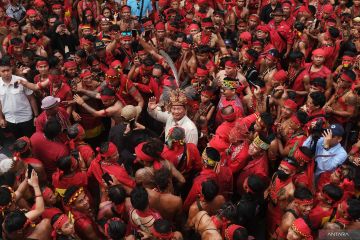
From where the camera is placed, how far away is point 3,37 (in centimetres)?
833

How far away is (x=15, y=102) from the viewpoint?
6141 millimetres

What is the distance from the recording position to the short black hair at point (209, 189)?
4.14 metres

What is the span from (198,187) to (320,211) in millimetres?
1241

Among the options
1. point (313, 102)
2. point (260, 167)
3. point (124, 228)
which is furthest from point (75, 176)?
point (313, 102)

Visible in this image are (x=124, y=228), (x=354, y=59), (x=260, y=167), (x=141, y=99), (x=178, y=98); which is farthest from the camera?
(x=354, y=59)

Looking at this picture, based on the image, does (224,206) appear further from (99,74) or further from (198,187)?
(99,74)

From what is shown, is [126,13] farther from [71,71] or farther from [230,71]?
[230,71]

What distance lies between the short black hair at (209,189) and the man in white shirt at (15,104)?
3.33 m

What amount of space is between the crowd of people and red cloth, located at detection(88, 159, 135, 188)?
0.01 meters

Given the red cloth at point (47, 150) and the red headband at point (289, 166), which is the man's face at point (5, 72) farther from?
the red headband at point (289, 166)

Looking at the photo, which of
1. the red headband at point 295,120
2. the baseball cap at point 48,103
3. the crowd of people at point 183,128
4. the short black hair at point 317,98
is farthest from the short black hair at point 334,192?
the baseball cap at point 48,103

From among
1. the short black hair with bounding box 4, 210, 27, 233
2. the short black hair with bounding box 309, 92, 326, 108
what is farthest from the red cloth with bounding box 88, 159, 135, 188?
the short black hair with bounding box 309, 92, 326, 108

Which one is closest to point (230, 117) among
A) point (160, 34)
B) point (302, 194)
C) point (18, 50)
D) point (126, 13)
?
point (302, 194)

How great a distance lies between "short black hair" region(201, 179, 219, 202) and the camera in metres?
4.14
